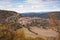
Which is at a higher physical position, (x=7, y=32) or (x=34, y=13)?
(x=34, y=13)

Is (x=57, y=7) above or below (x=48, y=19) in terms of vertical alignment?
above

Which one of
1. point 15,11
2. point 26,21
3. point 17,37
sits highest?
point 15,11

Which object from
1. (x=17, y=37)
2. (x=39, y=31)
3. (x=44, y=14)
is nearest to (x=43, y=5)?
(x=44, y=14)

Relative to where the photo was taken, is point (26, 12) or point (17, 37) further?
point (26, 12)

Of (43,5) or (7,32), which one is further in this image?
(43,5)

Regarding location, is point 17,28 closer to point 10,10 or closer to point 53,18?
point 10,10

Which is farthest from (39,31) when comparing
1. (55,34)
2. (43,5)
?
(43,5)

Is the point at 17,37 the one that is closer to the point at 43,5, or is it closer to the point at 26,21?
the point at 26,21

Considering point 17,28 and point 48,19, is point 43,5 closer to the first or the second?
point 48,19
